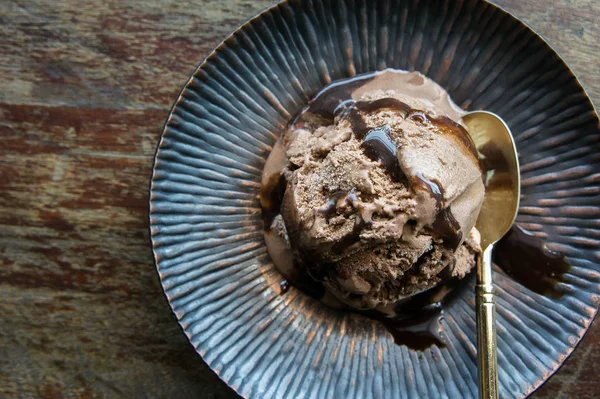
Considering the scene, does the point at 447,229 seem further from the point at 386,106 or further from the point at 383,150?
the point at 386,106

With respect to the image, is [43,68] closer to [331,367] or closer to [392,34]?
[392,34]

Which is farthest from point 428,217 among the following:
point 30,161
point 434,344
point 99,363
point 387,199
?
point 30,161

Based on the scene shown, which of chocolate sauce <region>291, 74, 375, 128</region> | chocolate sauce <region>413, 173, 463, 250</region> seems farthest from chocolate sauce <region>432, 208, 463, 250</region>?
chocolate sauce <region>291, 74, 375, 128</region>

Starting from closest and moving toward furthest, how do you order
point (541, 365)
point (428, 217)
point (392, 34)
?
point (428, 217), point (541, 365), point (392, 34)

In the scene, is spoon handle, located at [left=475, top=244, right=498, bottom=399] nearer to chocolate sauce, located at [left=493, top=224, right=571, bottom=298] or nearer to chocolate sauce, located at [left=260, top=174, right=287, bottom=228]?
chocolate sauce, located at [left=493, top=224, right=571, bottom=298]

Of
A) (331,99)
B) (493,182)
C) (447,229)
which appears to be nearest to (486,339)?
(447,229)

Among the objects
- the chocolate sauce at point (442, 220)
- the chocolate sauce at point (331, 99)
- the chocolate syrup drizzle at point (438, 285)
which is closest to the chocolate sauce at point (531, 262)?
the chocolate syrup drizzle at point (438, 285)
